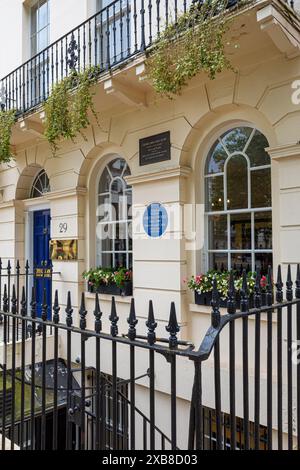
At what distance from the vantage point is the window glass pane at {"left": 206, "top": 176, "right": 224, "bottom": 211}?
16.9ft

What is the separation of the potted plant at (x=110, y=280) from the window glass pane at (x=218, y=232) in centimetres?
159

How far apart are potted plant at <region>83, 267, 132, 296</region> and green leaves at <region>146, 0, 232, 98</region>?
301cm

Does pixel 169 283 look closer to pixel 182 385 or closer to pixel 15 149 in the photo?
pixel 182 385

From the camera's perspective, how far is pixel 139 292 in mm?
5645

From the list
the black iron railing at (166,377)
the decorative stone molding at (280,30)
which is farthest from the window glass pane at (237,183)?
the black iron railing at (166,377)

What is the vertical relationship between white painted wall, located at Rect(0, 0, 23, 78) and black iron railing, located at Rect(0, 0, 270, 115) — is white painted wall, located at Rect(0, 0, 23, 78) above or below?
above

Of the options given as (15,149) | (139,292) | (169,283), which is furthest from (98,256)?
(15,149)

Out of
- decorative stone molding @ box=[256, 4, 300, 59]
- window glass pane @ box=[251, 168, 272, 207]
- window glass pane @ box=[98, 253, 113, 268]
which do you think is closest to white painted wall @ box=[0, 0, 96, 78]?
decorative stone molding @ box=[256, 4, 300, 59]

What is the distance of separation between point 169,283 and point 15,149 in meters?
5.40

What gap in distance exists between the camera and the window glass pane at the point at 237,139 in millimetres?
4934

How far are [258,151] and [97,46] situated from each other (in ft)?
13.1

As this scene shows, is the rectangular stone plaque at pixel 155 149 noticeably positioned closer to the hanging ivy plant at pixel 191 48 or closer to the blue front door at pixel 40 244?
the hanging ivy plant at pixel 191 48

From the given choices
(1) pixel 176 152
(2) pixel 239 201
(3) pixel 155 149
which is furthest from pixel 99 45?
(2) pixel 239 201

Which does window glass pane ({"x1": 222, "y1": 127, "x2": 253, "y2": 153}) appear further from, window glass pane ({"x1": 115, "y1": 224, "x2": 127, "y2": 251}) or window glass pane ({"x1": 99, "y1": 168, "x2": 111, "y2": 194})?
window glass pane ({"x1": 99, "y1": 168, "x2": 111, "y2": 194})
